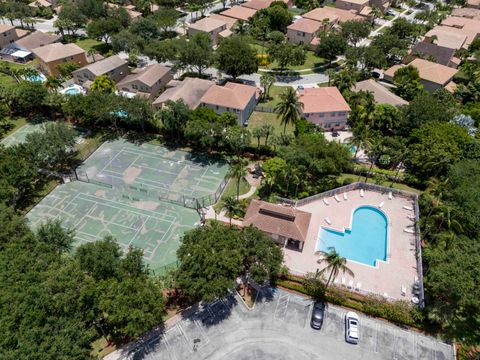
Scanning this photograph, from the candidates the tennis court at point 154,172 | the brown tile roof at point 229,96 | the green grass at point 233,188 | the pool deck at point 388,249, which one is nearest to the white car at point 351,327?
the pool deck at point 388,249

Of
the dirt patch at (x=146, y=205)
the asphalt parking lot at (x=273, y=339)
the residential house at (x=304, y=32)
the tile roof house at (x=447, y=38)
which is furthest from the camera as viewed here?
the residential house at (x=304, y=32)

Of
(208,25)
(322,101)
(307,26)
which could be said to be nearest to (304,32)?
(307,26)

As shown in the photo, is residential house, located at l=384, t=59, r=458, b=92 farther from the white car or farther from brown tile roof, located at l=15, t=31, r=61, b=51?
brown tile roof, located at l=15, t=31, r=61, b=51

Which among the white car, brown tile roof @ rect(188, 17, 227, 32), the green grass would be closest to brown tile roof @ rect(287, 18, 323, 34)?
brown tile roof @ rect(188, 17, 227, 32)

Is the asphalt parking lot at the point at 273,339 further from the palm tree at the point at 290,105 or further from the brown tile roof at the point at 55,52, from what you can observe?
the brown tile roof at the point at 55,52

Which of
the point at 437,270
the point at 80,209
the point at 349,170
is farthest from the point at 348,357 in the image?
the point at 80,209
